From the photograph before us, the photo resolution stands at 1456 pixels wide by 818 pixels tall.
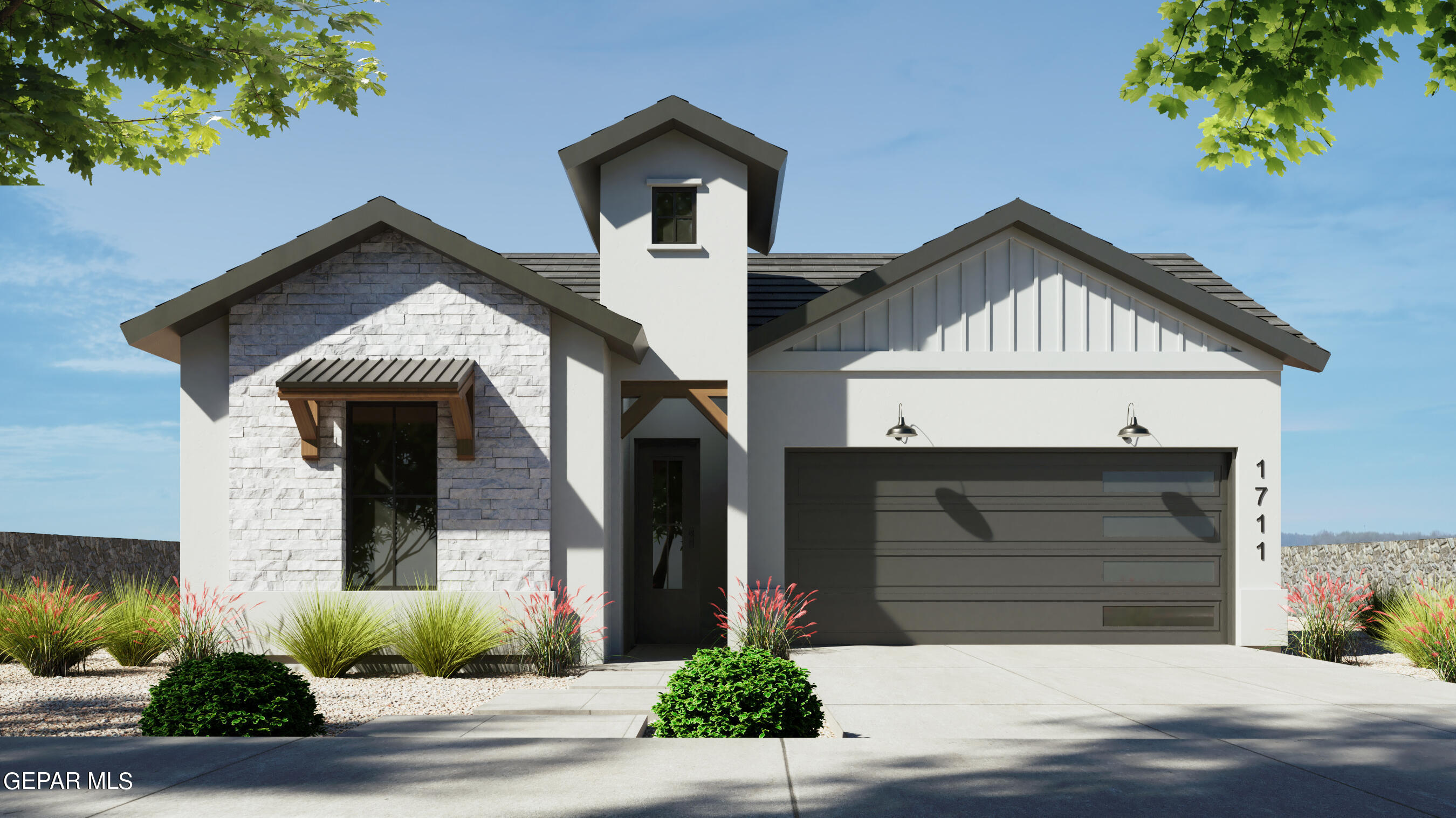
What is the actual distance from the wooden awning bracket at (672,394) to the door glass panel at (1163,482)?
552 centimetres

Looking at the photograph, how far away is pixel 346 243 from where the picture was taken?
429 inches

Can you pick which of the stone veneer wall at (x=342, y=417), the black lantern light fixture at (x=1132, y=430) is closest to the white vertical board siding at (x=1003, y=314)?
the black lantern light fixture at (x=1132, y=430)

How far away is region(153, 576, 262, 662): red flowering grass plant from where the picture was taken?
34.3 ft

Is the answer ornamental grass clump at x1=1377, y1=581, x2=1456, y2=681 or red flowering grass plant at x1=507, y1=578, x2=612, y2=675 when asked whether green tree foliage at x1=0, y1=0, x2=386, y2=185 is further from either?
ornamental grass clump at x1=1377, y1=581, x2=1456, y2=681

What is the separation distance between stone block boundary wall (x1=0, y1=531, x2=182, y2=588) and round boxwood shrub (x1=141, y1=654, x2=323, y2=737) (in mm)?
11222

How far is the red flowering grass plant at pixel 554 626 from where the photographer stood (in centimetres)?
1020

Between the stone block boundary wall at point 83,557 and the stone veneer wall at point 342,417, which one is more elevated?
the stone veneer wall at point 342,417

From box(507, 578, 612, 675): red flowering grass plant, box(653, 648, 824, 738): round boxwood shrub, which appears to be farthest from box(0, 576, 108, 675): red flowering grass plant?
box(653, 648, 824, 738): round boxwood shrub

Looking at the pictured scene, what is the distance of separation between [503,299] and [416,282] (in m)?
1.04

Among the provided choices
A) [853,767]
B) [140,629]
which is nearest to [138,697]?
[140,629]

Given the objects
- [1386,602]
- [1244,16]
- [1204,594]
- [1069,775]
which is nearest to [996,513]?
[1204,594]

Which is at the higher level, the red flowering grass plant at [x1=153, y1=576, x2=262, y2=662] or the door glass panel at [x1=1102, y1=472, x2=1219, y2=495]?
the door glass panel at [x1=1102, y1=472, x2=1219, y2=495]

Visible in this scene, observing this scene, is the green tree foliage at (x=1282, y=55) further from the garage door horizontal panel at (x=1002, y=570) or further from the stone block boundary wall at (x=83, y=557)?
the stone block boundary wall at (x=83, y=557)

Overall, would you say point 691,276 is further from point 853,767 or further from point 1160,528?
point 853,767
